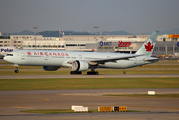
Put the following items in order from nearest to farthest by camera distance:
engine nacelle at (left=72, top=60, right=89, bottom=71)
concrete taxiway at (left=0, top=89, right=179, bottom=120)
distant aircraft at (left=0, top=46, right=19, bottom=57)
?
concrete taxiway at (left=0, top=89, right=179, bottom=120) → engine nacelle at (left=72, top=60, right=89, bottom=71) → distant aircraft at (left=0, top=46, right=19, bottom=57)

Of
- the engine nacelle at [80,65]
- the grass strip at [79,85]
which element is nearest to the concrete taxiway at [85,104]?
the grass strip at [79,85]

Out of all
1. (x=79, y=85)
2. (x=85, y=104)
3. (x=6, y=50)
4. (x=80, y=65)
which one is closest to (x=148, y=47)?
(x=80, y=65)

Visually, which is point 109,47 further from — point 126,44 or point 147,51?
point 147,51

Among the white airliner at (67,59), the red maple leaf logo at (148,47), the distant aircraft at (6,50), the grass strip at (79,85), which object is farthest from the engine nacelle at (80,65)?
the distant aircraft at (6,50)

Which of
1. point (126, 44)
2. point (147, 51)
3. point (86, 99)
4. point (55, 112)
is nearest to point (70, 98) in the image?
point (86, 99)

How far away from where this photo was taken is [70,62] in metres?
55.0

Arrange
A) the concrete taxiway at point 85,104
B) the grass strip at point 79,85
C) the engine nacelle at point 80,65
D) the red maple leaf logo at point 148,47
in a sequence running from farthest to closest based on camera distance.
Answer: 1. the red maple leaf logo at point 148,47
2. the engine nacelle at point 80,65
3. the grass strip at point 79,85
4. the concrete taxiway at point 85,104

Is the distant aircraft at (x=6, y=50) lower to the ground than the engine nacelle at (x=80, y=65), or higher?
higher

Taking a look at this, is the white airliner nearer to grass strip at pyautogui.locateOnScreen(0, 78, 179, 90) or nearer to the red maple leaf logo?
the red maple leaf logo

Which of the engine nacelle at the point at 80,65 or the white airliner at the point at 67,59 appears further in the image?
the white airliner at the point at 67,59

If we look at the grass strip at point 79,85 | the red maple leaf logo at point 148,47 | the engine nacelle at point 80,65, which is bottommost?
the grass strip at point 79,85

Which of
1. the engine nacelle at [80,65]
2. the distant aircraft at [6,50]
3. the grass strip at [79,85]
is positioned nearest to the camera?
the grass strip at [79,85]

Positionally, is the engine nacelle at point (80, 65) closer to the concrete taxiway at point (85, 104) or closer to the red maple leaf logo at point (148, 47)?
the red maple leaf logo at point (148, 47)

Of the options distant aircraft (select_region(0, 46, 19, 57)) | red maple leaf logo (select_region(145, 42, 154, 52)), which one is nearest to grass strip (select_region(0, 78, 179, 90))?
red maple leaf logo (select_region(145, 42, 154, 52))
